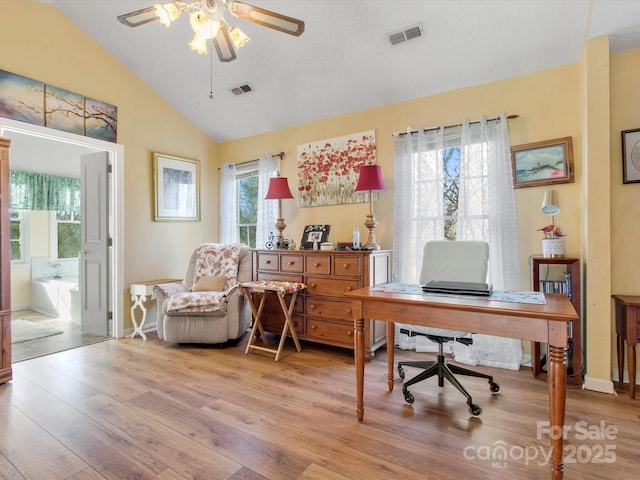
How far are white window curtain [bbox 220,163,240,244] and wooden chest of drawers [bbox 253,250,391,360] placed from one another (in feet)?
4.27

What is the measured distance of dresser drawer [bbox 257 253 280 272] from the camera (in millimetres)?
3704

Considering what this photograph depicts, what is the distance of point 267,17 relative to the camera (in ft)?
6.35

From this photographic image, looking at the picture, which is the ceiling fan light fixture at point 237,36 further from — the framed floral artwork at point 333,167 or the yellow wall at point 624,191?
the yellow wall at point 624,191

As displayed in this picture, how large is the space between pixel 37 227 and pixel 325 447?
6353 mm

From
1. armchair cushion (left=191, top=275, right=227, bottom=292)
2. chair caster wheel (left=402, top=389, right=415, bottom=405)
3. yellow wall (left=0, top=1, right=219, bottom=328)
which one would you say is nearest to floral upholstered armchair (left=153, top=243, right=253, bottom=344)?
armchair cushion (left=191, top=275, right=227, bottom=292)

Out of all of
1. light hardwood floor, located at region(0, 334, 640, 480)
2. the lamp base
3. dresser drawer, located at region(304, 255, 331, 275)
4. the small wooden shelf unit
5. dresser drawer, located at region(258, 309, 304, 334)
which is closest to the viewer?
light hardwood floor, located at region(0, 334, 640, 480)

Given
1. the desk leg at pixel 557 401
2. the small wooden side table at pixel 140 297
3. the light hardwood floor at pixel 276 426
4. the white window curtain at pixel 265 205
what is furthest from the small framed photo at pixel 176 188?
the desk leg at pixel 557 401

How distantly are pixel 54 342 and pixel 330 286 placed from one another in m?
3.11

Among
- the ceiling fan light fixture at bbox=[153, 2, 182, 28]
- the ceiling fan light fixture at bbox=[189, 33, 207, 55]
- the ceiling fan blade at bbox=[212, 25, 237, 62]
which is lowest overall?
the ceiling fan light fixture at bbox=[189, 33, 207, 55]

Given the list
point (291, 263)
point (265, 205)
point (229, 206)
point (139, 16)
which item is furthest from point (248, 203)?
point (139, 16)

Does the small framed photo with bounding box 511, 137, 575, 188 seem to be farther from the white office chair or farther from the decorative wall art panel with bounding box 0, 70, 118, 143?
the decorative wall art panel with bounding box 0, 70, 118, 143

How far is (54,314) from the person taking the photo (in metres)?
4.96

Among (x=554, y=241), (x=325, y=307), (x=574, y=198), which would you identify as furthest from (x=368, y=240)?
(x=574, y=198)

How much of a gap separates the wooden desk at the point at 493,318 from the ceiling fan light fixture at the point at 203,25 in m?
1.82
